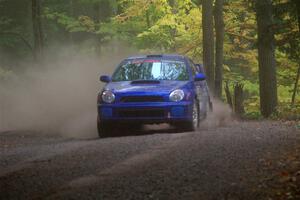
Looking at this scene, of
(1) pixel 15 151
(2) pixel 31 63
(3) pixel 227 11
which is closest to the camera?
(1) pixel 15 151

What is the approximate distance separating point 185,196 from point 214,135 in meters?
5.50

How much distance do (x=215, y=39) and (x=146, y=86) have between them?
15.6 metres

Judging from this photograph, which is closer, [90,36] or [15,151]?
[15,151]

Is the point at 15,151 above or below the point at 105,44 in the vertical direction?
below

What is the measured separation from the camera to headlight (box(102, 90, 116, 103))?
571 inches

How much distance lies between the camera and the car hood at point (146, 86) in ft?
47.8

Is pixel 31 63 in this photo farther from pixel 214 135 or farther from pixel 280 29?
pixel 214 135

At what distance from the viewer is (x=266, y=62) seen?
2061cm

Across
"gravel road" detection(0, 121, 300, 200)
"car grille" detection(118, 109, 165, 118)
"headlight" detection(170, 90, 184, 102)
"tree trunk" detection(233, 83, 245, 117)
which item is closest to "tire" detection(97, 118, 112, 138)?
"car grille" detection(118, 109, 165, 118)

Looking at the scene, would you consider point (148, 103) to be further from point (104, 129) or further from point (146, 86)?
point (104, 129)

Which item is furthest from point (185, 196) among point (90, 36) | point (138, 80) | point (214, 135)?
point (90, 36)

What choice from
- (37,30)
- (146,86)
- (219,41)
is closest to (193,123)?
(146,86)

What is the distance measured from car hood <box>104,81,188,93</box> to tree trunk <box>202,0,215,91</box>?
951 centimetres

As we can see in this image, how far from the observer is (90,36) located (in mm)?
51219
